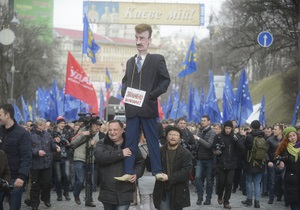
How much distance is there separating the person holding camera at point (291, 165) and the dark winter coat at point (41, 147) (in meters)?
4.69

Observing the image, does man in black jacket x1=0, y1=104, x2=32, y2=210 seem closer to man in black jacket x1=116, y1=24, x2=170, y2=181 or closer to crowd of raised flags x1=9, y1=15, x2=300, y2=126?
man in black jacket x1=116, y1=24, x2=170, y2=181

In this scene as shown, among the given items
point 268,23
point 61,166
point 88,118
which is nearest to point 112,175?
point 88,118

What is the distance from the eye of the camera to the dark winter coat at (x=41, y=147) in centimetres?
1410

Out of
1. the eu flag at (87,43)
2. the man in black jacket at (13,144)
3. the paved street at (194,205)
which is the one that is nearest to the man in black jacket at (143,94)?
the man in black jacket at (13,144)

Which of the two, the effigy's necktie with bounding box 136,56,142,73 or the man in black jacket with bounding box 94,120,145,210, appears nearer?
the man in black jacket with bounding box 94,120,145,210

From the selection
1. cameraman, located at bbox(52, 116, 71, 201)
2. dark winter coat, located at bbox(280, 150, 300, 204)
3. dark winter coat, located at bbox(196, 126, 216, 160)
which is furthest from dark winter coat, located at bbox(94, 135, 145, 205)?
cameraman, located at bbox(52, 116, 71, 201)

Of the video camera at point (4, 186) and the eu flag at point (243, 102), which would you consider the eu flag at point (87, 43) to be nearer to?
the eu flag at point (243, 102)

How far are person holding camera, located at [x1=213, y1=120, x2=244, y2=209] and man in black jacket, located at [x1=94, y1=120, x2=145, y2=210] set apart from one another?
244 inches

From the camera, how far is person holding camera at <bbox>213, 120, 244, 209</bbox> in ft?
49.2

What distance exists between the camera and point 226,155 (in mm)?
15023

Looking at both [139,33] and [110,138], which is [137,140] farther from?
[139,33]

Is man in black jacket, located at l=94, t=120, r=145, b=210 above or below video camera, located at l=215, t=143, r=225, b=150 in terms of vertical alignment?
above

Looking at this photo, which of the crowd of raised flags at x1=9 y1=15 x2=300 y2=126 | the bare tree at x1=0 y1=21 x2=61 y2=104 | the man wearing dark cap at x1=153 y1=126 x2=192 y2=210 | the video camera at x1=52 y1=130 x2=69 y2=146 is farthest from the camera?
the bare tree at x1=0 y1=21 x2=61 y2=104

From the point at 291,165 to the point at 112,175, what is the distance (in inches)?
188
